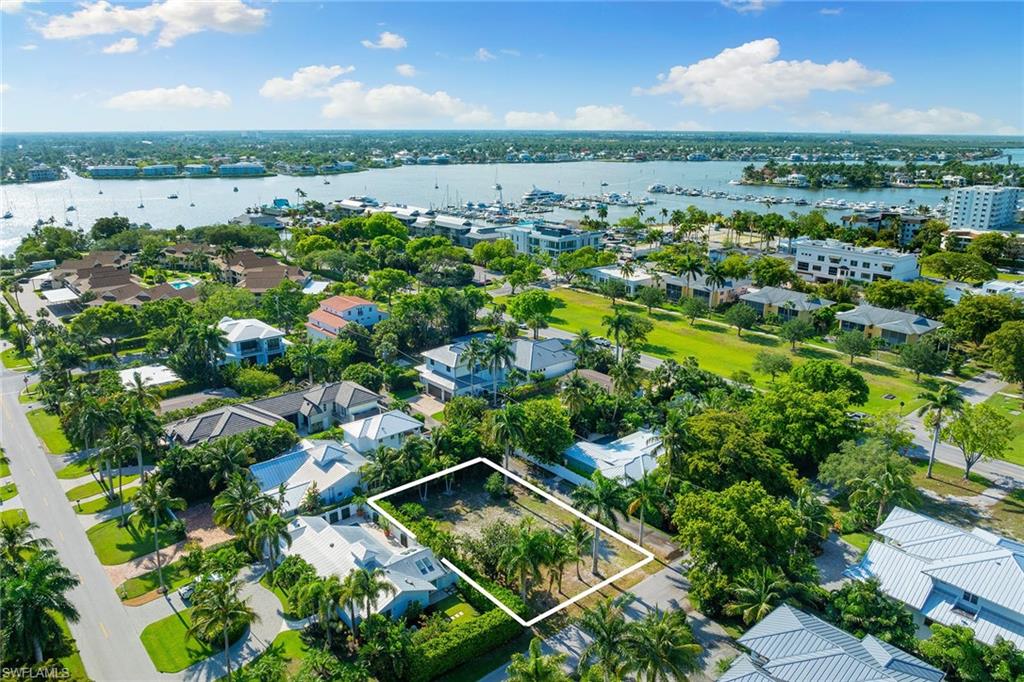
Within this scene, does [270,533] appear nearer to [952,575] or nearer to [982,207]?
[952,575]

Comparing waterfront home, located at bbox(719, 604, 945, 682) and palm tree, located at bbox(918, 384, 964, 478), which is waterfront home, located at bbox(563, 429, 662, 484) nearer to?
waterfront home, located at bbox(719, 604, 945, 682)

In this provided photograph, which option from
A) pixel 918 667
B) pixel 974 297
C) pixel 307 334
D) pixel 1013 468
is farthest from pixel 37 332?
pixel 974 297

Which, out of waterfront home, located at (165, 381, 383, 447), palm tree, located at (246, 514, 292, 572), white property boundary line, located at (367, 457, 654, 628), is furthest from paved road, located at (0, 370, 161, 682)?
white property boundary line, located at (367, 457, 654, 628)

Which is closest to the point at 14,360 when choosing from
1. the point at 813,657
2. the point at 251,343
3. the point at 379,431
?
the point at 251,343

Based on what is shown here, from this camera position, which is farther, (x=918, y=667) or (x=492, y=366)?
(x=492, y=366)

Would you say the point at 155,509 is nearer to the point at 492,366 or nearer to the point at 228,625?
the point at 228,625

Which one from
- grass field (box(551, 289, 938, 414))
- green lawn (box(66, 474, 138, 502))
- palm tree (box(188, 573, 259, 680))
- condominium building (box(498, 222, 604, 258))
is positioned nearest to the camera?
palm tree (box(188, 573, 259, 680))

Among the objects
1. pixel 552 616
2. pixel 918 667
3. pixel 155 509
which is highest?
pixel 155 509
